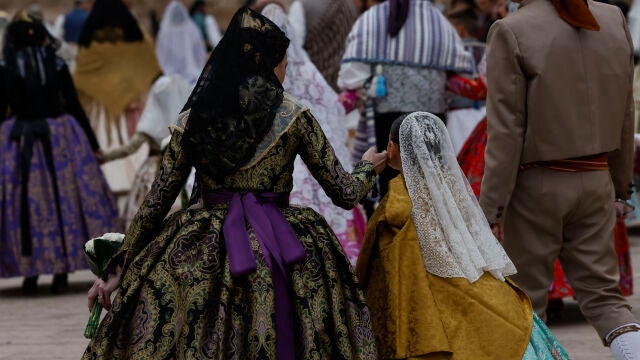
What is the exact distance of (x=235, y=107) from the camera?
379 cm

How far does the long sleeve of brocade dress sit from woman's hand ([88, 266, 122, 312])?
0.10 m

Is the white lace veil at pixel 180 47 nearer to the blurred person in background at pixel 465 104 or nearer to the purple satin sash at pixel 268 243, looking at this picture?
the blurred person in background at pixel 465 104

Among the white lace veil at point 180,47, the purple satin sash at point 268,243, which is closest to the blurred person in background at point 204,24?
the white lace veil at point 180,47

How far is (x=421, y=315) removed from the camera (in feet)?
12.7

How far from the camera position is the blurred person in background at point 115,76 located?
10898mm

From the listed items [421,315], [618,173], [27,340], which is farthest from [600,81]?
[27,340]

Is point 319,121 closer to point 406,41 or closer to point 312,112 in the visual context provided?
point 312,112

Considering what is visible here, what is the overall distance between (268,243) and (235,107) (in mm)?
407

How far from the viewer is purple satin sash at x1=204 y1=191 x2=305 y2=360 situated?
3.66 meters

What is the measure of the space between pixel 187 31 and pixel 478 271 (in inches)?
408

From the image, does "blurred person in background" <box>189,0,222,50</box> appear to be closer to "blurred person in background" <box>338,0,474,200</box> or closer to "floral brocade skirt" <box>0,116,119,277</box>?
"floral brocade skirt" <box>0,116,119,277</box>

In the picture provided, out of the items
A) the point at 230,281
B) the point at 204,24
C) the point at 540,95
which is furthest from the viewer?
the point at 204,24

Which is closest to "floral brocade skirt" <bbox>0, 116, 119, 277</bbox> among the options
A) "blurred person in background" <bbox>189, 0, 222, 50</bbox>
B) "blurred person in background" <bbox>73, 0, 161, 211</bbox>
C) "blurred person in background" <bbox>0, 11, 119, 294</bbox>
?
"blurred person in background" <bbox>0, 11, 119, 294</bbox>

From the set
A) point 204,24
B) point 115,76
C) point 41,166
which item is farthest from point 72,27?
point 41,166
